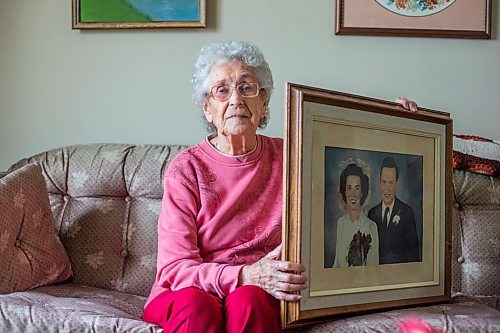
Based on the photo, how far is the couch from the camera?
6.75 feet

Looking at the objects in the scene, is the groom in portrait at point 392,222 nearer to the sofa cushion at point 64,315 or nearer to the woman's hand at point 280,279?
the woman's hand at point 280,279

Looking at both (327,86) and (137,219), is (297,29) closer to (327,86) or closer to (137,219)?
(327,86)

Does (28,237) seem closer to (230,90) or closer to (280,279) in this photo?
(230,90)

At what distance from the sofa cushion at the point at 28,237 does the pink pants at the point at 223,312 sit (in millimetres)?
571

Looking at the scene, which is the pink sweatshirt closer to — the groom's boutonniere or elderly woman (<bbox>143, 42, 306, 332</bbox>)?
elderly woman (<bbox>143, 42, 306, 332</bbox>)

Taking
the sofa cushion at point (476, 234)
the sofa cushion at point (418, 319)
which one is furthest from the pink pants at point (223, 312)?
the sofa cushion at point (476, 234)

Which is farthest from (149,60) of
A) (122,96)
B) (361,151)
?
(361,151)

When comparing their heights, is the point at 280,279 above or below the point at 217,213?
below

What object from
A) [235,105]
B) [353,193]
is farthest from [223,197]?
[353,193]

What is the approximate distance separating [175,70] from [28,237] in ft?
2.76

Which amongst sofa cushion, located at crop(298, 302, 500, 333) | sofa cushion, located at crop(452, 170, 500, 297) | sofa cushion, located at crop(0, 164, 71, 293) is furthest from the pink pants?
sofa cushion, located at crop(452, 170, 500, 297)

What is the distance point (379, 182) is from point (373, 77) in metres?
0.78

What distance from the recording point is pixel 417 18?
2.37 metres

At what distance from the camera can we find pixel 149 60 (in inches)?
99.2
